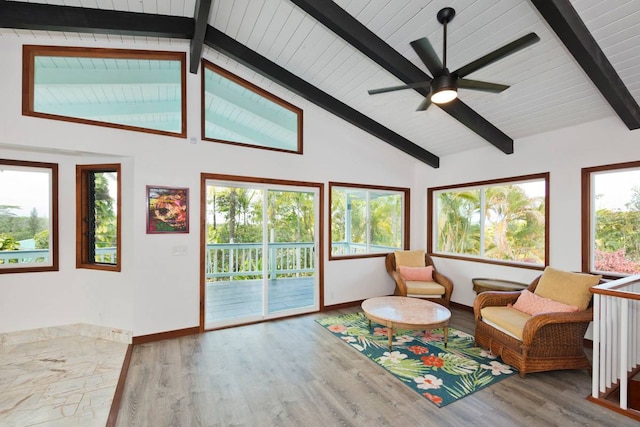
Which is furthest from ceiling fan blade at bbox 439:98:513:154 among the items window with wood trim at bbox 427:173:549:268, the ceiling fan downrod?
the ceiling fan downrod

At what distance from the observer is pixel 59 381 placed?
2.72 meters

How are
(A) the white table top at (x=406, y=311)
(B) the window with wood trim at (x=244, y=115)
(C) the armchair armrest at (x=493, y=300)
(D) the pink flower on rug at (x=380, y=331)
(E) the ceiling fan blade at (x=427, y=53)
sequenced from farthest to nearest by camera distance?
(B) the window with wood trim at (x=244, y=115)
(D) the pink flower on rug at (x=380, y=331)
(C) the armchair armrest at (x=493, y=300)
(A) the white table top at (x=406, y=311)
(E) the ceiling fan blade at (x=427, y=53)

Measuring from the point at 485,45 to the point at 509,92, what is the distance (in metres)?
0.81

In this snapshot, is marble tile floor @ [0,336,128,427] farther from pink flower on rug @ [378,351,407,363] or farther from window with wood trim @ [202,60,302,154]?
window with wood trim @ [202,60,302,154]

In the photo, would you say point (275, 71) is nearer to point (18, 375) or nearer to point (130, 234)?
point (130, 234)

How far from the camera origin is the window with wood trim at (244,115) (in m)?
4.09

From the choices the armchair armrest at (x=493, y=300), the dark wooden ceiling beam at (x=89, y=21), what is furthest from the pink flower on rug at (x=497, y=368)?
the dark wooden ceiling beam at (x=89, y=21)

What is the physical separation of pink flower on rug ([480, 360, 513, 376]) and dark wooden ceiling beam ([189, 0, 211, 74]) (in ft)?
15.0

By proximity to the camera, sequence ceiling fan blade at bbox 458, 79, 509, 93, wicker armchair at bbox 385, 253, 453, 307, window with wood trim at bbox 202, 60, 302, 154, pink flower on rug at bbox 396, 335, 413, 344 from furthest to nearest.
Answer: wicker armchair at bbox 385, 253, 453, 307 → window with wood trim at bbox 202, 60, 302, 154 → pink flower on rug at bbox 396, 335, 413, 344 → ceiling fan blade at bbox 458, 79, 509, 93

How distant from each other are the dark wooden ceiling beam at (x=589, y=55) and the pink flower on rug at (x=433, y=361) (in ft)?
10.2

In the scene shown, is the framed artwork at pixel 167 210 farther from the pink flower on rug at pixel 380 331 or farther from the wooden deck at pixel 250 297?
the pink flower on rug at pixel 380 331

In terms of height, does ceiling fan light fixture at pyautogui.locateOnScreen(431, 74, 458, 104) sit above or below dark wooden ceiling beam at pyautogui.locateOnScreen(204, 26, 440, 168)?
below

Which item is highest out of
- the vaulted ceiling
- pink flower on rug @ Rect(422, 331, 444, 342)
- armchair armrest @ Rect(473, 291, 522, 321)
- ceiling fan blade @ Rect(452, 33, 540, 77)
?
the vaulted ceiling

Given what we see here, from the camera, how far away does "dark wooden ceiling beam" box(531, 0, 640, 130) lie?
7.42 feet
